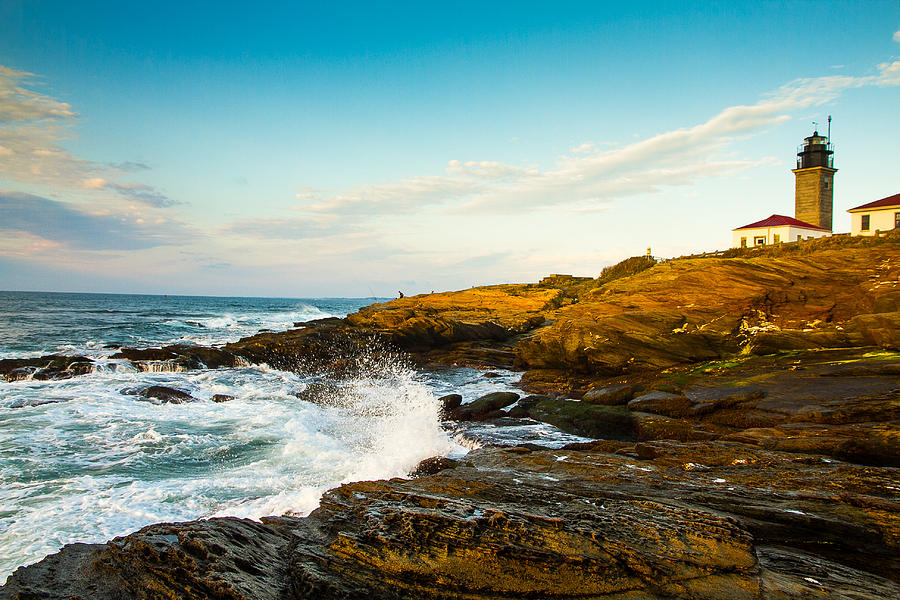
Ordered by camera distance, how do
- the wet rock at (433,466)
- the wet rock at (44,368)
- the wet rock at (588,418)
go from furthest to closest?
the wet rock at (44,368), the wet rock at (588,418), the wet rock at (433,466)

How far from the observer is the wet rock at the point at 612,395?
43.3ft

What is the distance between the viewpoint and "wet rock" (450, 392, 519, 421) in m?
13.8

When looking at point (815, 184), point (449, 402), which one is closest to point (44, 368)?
point (449, 402)

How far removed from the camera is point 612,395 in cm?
1334

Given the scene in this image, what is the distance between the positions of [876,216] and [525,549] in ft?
126

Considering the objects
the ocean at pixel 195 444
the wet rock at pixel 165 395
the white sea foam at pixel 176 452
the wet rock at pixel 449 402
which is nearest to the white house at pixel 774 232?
the ocean at pixel 195 444

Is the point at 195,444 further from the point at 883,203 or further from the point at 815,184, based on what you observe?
the point at 815,184

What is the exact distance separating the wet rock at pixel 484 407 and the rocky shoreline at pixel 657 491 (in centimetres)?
9

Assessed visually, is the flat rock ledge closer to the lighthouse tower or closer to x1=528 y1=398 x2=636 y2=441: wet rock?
x1=528 y1=398 x2=636 y2=441: wet rock

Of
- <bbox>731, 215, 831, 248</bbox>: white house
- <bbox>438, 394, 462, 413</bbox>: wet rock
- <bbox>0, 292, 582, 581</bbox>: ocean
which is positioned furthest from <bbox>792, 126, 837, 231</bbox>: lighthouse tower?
<bbox>438, 394, 462, 413</bbox>: wet rock

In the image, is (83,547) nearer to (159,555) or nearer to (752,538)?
(159,555)

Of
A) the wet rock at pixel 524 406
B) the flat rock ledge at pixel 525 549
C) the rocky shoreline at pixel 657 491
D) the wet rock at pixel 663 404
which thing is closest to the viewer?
the flat rock ledge at pixel 525 549

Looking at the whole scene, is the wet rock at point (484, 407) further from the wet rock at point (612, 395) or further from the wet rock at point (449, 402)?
the wet rock at point (612, 395)

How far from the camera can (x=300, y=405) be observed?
16266 mm
